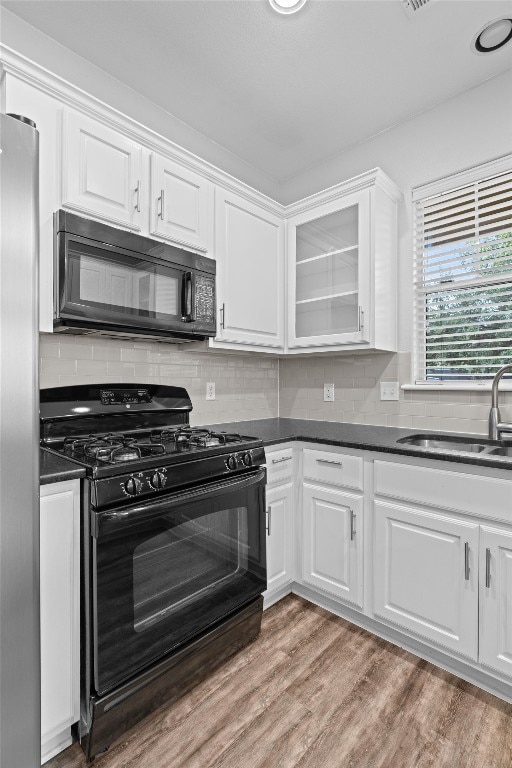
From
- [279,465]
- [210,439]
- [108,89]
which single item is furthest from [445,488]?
[108,89]

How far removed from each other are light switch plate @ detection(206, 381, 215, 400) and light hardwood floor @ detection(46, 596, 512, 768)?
1.33 m

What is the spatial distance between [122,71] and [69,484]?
204cm

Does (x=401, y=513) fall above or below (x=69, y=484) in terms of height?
below

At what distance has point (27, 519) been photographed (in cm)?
72

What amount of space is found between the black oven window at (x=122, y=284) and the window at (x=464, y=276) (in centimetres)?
146

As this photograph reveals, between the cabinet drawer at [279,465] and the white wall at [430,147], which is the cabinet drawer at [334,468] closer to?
the cabinet drawer at [279,465]

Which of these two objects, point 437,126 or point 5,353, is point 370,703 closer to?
point 5,353

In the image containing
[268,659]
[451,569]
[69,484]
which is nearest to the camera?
[69,484]

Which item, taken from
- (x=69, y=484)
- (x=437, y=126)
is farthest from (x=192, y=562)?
(x=437, y=126)

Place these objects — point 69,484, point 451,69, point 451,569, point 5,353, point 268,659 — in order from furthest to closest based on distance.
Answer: point 451,69 < point 268,659 < point 451,569 < point 69,484 < point 5,353

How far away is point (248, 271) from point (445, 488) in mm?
1511

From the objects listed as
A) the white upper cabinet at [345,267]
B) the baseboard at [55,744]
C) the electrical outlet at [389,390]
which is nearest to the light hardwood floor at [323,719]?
the baseboard at [55,744]

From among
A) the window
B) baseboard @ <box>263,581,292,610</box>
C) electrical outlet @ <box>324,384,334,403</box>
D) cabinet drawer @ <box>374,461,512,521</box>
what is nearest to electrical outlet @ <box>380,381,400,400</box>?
the window

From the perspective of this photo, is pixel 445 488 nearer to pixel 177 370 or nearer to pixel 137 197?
pixel 177 370
